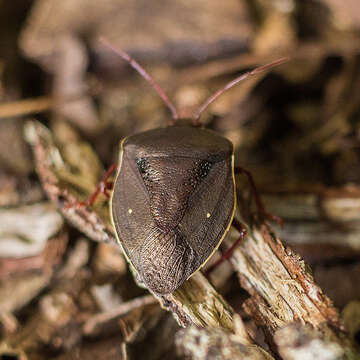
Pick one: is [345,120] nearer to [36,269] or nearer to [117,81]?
[117,81]

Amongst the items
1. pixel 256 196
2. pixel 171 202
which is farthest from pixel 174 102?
pixel 171 202

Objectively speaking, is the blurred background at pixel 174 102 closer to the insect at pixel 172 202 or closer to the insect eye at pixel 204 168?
the insect at pixel 172 202

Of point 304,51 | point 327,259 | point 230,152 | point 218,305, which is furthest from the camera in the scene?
point 304,51

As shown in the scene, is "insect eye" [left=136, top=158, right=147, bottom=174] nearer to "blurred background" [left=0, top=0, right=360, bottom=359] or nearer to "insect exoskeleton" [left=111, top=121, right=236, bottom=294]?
"insect exoskeleton" [left=111, top=121, right=236, bottom=294]

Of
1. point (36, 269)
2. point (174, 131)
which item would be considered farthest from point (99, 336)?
point (174, 131)

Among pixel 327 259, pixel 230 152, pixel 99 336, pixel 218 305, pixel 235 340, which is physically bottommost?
pixel 99 336

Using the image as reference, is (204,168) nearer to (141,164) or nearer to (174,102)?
(141,164)

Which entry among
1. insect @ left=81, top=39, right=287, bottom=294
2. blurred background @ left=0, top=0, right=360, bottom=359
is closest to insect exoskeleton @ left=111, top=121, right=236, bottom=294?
insect @ left=81, top=39, right=287, bottom=294
